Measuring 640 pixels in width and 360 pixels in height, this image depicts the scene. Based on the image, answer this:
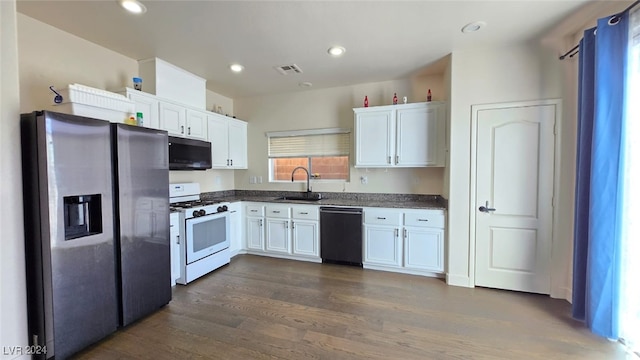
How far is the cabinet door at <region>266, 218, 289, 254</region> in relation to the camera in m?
3.87

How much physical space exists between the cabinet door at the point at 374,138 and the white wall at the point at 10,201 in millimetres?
3230

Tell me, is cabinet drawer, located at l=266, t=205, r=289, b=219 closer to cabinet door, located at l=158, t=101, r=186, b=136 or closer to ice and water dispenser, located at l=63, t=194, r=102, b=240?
cabinet door, located at l=158, t=101, r=186, b=136

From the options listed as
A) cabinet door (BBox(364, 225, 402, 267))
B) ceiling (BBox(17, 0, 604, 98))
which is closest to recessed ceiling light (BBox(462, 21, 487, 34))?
ceiling (BBox(17, 0, 604, 98))

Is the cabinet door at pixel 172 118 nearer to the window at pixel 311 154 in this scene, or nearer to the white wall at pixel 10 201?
the white wall at pixel 10 201

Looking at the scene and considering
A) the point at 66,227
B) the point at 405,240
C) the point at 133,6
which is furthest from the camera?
the point at 405,240

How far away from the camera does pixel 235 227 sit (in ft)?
13.1

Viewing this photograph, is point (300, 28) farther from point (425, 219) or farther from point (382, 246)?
point (382, 246)

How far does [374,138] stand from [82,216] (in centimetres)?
316

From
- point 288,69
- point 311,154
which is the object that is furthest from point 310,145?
point 288,69

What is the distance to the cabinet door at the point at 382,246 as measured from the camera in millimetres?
3363

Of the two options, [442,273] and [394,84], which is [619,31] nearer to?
[394,84]

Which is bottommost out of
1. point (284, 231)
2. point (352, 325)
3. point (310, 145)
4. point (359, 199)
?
point (352, 325)

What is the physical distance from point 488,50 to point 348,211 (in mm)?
2456

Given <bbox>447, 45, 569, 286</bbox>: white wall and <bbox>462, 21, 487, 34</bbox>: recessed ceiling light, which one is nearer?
<bbox>462, 21, 487, 34</bbox>: recessed ceiling light
